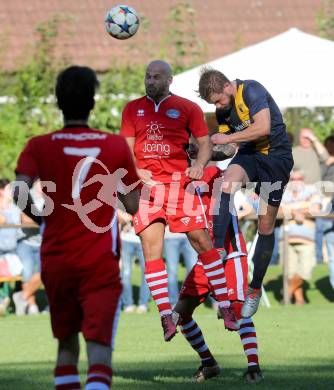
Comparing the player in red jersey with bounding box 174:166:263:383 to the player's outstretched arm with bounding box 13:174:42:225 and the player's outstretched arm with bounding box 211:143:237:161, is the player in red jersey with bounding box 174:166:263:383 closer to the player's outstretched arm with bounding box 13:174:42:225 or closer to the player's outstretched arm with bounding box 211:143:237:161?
the player's outstretched arm with bounding box 211:143:237:161

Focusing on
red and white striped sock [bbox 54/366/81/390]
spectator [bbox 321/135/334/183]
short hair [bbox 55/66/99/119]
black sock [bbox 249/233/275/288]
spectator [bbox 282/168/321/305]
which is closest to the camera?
short hair [bbox 55/66/99/119]

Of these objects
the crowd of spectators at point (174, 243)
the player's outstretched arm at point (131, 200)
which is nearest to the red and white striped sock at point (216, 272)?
the player's outstretched arm at point (131, 200)

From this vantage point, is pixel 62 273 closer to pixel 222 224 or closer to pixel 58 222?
pixel 58 222

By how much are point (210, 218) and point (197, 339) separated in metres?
1.07

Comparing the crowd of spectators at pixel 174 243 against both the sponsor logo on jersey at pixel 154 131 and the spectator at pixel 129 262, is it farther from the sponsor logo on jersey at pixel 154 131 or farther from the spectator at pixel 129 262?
the sponsor logo on jersey at pixel 154 131

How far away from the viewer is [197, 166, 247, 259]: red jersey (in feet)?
34.4

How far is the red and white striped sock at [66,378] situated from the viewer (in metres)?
7.09

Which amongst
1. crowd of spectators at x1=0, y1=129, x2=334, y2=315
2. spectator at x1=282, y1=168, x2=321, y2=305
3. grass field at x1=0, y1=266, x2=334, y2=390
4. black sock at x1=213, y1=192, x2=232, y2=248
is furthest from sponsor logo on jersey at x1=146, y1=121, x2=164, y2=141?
spectator at x1=282, y1=168, x2=321, y2=305

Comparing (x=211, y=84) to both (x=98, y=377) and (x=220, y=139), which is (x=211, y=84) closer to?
(x=220, y=139)

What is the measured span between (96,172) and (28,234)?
10899mm

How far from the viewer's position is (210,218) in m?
10.6

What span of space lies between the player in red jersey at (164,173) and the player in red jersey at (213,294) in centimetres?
20

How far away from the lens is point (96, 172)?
22.9ft

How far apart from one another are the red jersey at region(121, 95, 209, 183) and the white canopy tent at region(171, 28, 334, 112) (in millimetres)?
6963
